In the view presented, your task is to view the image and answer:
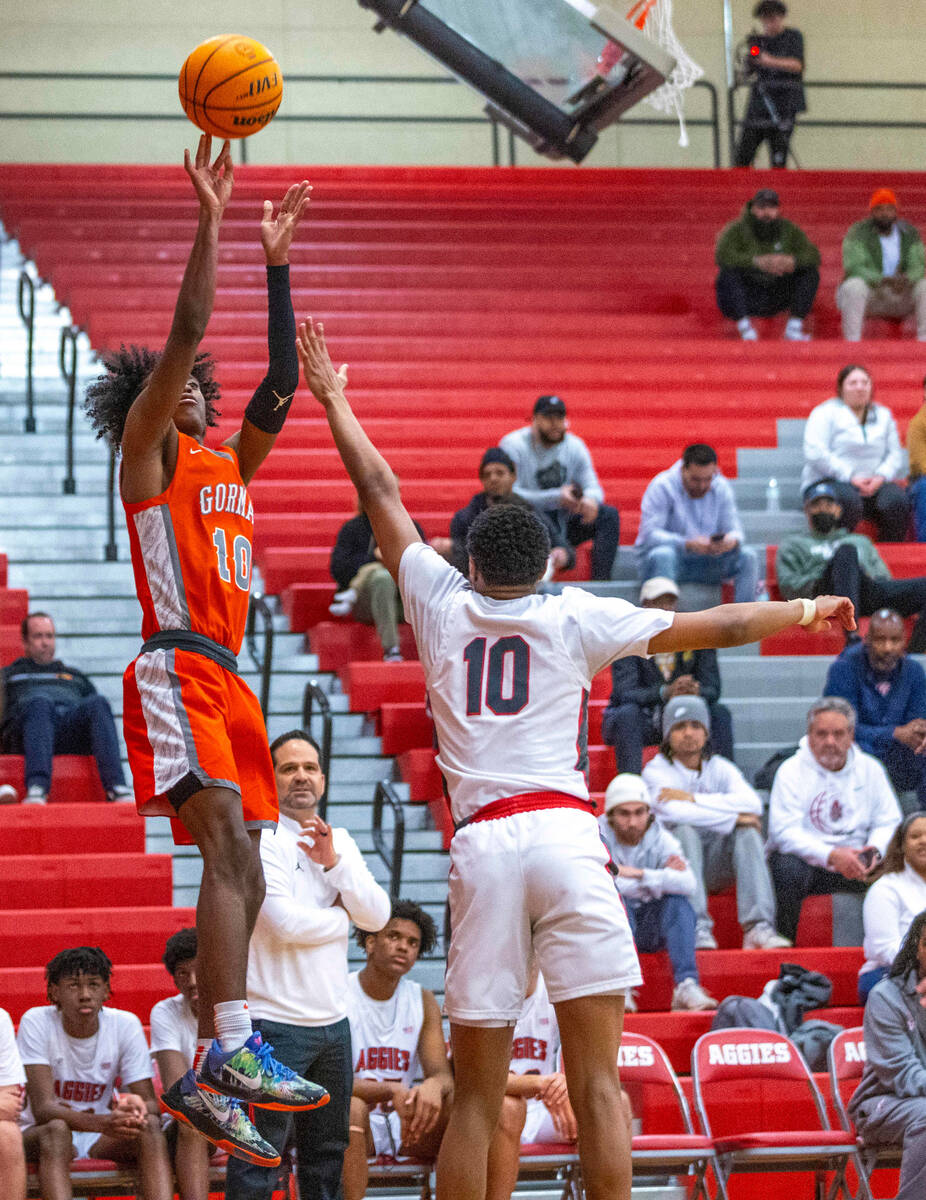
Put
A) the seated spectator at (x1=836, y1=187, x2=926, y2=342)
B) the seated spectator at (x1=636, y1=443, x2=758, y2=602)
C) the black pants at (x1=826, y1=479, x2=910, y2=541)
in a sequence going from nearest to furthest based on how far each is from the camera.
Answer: the seated spectator at (x1=636, y1=443, x2=758, y2=602) < the black pants at (x1=826, y1=479, x2=910, y2=541) < the seated spectator at (x1=836, y1=187, x2=926, y2=342)

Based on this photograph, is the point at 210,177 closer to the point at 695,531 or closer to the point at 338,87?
the point at 695,531

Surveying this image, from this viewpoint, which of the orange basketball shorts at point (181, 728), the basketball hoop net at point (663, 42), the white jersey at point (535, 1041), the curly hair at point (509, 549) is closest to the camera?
the orange basketball shorts at point (181, 728)

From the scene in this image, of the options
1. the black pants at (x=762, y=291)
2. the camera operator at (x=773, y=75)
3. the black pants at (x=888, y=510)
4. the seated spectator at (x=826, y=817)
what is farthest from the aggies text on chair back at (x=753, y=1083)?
the camera operator at (x=773, y=75)

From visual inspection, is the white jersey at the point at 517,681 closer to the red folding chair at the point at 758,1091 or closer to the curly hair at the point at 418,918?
the curly hair at the point at 418,918

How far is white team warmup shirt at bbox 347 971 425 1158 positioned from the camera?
751 cm

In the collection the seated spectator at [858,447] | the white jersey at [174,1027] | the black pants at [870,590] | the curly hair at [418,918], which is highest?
the seated spectator at [858,447]

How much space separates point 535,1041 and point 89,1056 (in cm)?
185

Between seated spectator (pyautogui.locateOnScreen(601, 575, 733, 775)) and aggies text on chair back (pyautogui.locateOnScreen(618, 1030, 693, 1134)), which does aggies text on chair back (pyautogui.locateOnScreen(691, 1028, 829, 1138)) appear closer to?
aggies text on chair back (pyautogui.locateOnScreen(618, 1030, 693, 1134))

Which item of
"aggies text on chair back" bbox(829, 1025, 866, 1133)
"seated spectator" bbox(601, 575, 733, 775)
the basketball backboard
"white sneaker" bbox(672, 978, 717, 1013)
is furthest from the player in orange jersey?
the basketball backboard

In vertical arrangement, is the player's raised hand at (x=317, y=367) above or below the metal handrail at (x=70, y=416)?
below

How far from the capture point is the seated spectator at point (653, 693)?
9.64 m

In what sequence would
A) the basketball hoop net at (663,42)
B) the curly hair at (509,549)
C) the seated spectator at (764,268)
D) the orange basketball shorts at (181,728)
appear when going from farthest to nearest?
the seated spectator at (764,268) → the basketball hoop net at (663,42) → the curly hair at (509,549) → the orange basketball shorts at (181,728)

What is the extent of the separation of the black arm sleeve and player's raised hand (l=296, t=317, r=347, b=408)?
0.36ft

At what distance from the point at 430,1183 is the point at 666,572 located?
4.42 metres
